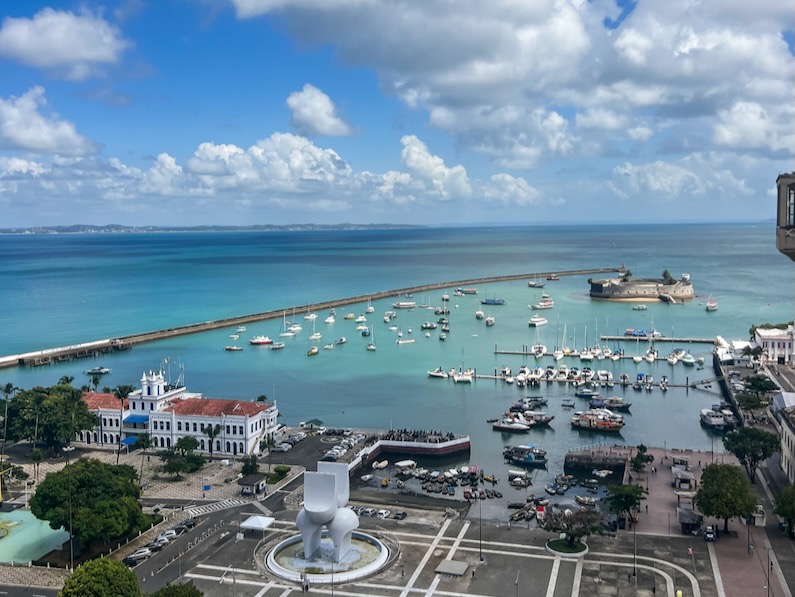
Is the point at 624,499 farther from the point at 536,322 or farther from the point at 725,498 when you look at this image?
the point at 536,322

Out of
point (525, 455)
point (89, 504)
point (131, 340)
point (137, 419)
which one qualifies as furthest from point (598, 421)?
point (131, 340)

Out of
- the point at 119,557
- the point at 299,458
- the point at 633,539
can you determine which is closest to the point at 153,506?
the point at 119,557

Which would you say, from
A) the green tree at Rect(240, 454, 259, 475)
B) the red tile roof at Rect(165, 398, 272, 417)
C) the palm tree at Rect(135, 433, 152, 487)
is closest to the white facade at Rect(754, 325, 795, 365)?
the red tile roof at Rect(165, 398, 272, 417)

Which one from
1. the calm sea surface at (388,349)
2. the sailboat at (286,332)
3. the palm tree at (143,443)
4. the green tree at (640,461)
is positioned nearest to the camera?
the green tree at (640,461)

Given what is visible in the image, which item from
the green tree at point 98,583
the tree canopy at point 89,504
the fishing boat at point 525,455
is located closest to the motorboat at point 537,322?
the fishing boat at point 525,455

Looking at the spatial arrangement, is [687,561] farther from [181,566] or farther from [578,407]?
[578,407]

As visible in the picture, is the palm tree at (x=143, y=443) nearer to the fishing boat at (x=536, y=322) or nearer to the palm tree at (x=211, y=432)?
the palm tree at (x=211, y=432)

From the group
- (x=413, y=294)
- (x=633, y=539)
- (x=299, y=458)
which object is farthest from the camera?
(x=413, y=294)
